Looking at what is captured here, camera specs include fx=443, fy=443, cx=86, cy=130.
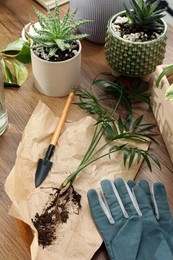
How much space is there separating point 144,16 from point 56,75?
21cm

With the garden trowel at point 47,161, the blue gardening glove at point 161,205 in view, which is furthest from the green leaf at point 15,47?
the blue gardening glove at point 161,205

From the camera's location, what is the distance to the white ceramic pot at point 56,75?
86 cm

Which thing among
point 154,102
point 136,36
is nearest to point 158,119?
point 154,102

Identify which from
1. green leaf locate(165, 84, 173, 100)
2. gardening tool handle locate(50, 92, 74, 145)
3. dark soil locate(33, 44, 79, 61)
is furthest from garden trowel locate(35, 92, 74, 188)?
green leaf locate(165, 84, 173, 100)

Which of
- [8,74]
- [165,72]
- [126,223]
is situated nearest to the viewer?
[126,223]

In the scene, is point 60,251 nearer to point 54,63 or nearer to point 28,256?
point 28,256

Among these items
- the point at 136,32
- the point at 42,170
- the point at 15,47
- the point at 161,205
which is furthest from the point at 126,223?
the point at 15,47

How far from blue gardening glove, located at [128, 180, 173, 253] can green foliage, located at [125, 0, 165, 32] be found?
0.32 m

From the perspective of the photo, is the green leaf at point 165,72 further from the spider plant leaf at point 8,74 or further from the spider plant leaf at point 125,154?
the spider plant leaf at point 8,74

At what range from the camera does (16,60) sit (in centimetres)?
99

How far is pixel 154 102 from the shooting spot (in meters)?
0.89

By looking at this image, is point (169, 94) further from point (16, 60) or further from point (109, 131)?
point (16, 60)

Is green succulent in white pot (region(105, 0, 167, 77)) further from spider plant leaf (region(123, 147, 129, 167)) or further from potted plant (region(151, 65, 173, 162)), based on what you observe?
spider plant leaf (region(123, 147, 129, 167))

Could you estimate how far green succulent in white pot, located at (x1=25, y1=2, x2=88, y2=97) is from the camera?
2.79 ft
